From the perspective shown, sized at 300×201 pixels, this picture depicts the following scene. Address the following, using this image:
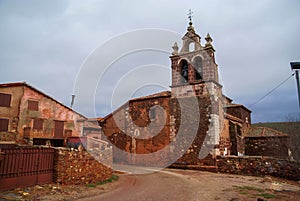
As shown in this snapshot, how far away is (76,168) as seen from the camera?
9.34 meters

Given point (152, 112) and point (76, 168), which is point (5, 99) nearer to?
point (76, 168)

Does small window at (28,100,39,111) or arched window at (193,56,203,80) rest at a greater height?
arched window at (193,56,203,80)

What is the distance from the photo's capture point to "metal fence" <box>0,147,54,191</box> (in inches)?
288

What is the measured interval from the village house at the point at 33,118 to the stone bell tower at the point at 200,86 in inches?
354

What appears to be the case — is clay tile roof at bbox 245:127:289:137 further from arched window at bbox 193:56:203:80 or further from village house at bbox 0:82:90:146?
village house at bbox 0:82:90:146

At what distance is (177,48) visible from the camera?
17.6m

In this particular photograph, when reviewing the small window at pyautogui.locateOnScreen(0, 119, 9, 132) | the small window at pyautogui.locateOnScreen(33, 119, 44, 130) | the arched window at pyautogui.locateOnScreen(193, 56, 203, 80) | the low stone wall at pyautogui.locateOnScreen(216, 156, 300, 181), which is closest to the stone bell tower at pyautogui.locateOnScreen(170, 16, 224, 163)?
the arched window at pyautogui.locateOnScreen(193, 56, 203, 80)

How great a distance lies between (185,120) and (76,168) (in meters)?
8.91

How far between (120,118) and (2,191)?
13081 mm

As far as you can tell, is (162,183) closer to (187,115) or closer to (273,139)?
(187,115)

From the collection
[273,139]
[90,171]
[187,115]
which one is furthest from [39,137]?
[273,139]

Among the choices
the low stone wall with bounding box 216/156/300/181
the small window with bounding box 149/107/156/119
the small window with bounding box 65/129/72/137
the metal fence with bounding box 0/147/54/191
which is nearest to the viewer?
the metal fence with bounding box 0/147/54/191

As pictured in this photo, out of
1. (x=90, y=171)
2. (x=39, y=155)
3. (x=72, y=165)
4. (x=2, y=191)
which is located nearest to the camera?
(x=2, y=191)

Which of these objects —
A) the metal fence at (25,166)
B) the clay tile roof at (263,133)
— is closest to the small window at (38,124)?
the metal fence at (25,166)
